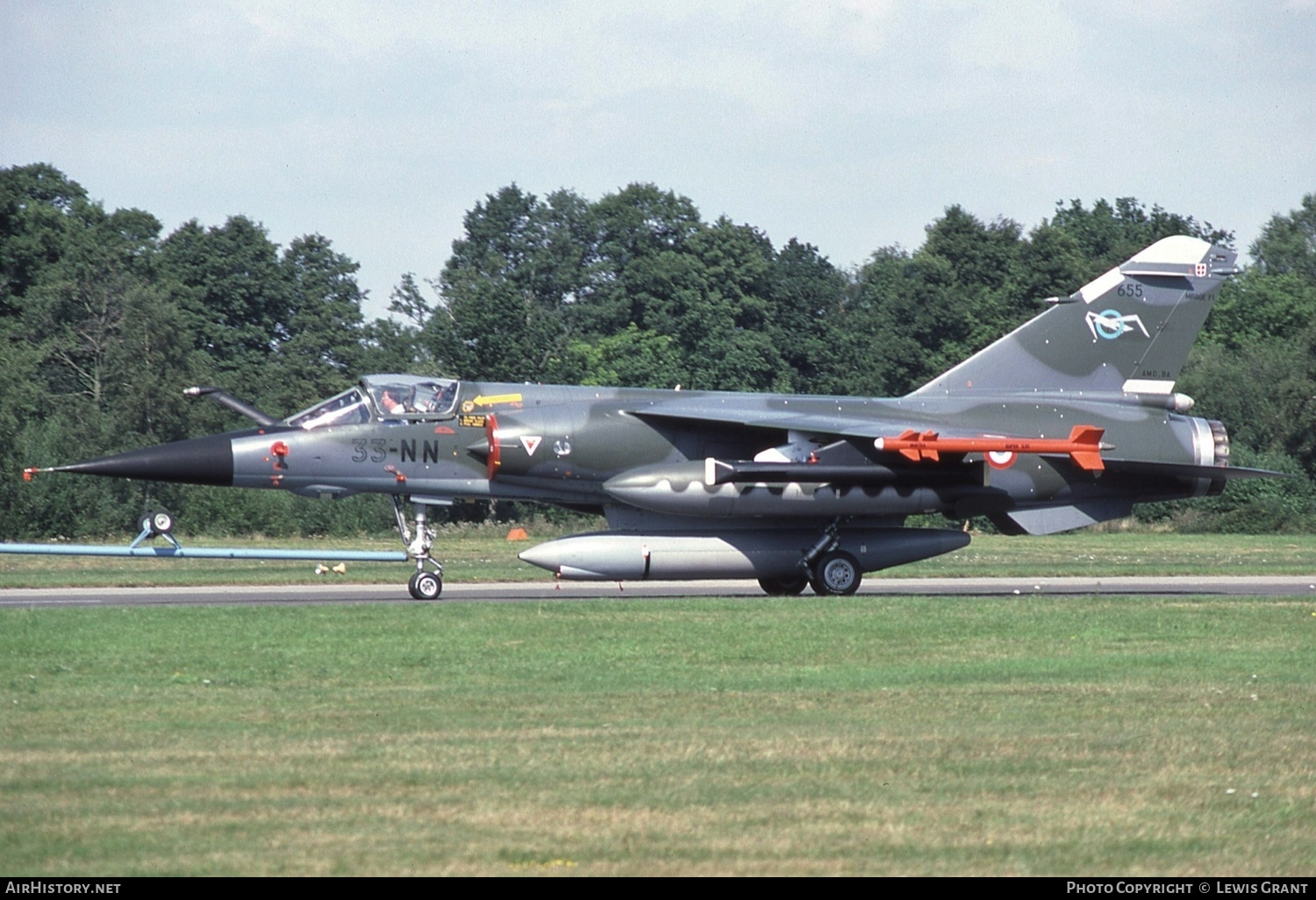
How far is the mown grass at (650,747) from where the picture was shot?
266 inches

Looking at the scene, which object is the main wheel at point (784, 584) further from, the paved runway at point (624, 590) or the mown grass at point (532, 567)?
the mown grass at point (532, 567)

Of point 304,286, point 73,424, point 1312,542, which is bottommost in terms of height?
point 1312,542

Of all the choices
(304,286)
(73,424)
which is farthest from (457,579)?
(304,286)

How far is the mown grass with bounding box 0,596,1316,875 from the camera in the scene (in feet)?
22.2

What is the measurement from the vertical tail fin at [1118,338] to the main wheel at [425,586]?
7.34 meters

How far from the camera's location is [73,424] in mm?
44156

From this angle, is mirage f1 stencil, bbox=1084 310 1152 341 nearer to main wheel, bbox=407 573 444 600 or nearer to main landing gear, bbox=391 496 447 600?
main landing gear, bbox=391 496 447 600

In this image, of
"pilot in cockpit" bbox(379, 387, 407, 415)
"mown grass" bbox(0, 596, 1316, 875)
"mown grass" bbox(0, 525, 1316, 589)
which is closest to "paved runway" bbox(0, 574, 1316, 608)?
"mown grass" bbox(0, 525, 1316, 589)

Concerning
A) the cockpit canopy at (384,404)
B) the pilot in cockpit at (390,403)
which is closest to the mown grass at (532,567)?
the cockpit canopy at (384,404)

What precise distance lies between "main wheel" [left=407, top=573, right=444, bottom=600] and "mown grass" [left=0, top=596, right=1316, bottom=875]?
354 centimetres

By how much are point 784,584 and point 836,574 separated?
3.66ft

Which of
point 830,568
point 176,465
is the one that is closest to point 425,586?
point 176,465
